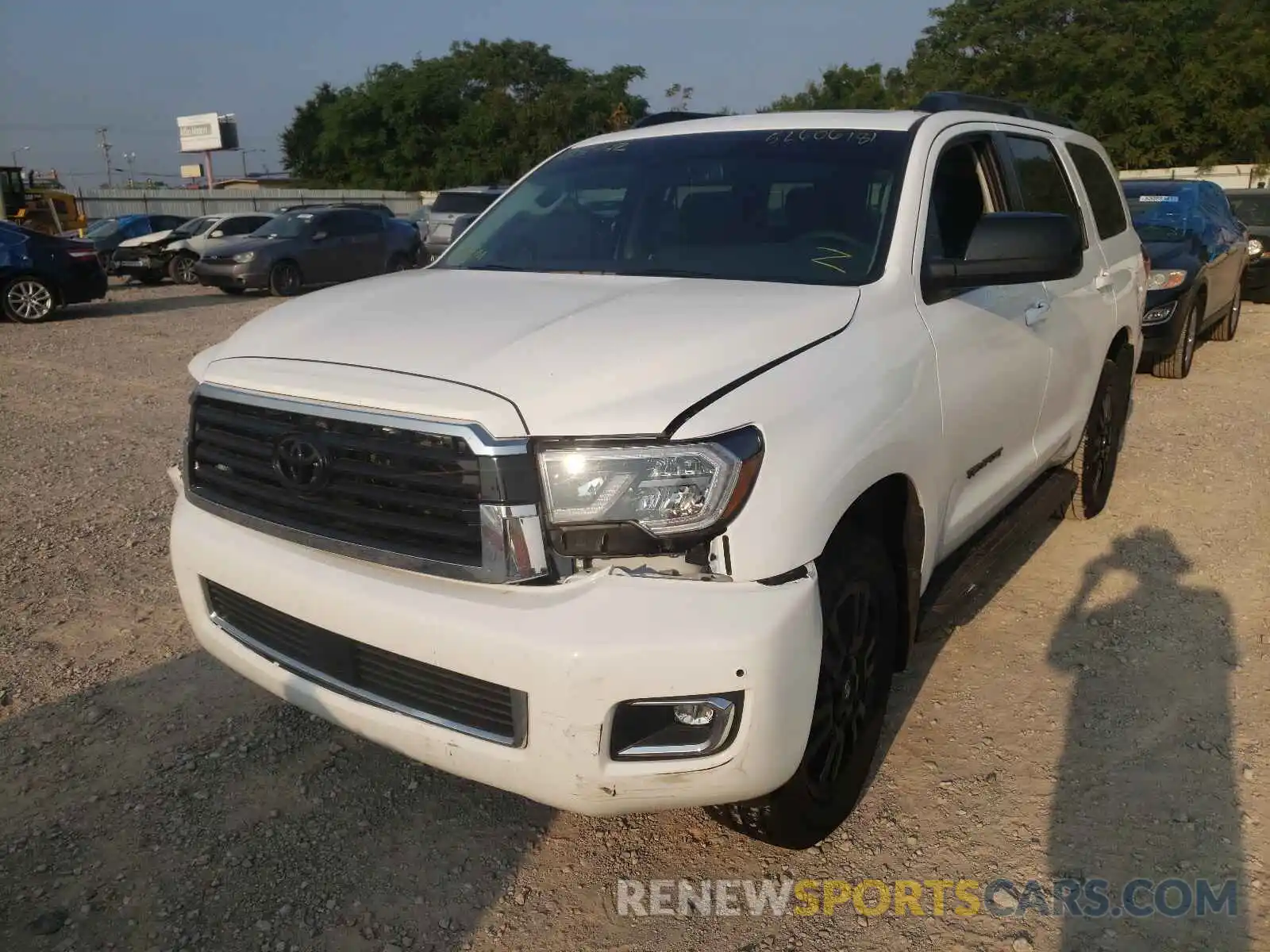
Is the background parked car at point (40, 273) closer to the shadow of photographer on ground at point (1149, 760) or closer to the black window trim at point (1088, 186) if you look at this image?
the black window trim at point (1088, 186)

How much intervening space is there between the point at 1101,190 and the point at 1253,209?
36.2 ft

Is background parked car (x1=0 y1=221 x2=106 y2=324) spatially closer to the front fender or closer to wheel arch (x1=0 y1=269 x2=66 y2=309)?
wheel arch (x1=0 y1=269 x2=66 y2=309)

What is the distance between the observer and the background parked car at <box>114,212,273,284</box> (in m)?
19.5

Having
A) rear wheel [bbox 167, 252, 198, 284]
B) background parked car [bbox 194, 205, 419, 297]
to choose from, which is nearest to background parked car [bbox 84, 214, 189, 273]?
rear wheel [bbox 167, 252, 198, 284]

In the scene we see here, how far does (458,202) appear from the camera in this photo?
61.5 ft

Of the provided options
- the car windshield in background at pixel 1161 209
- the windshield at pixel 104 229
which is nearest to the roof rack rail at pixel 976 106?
the car windshield in background at pixel 1161 209

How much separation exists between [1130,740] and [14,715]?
3622 mm

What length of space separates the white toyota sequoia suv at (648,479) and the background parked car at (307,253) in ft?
46.8

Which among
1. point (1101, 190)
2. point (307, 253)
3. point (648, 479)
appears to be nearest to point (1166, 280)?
point (1101, 190)

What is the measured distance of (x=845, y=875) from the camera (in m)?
2.65

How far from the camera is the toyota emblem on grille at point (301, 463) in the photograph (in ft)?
7.71

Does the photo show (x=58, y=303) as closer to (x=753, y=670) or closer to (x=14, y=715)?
(x=14, y=715)

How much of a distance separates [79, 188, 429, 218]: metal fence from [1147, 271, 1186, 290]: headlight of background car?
3321cm

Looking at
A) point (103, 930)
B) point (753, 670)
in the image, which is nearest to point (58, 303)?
point (103, 930)
